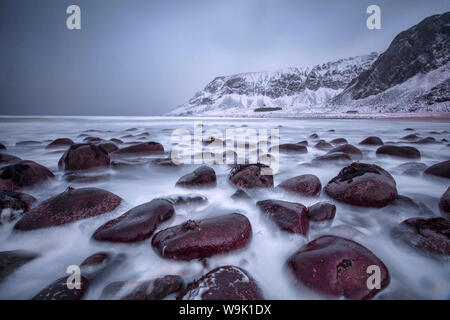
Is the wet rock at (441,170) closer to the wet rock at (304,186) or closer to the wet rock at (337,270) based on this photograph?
the wet rock at (304,186)

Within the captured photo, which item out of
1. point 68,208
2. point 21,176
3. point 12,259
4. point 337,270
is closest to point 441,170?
point 337,270

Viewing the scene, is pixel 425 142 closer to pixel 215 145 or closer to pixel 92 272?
pixel 215 145

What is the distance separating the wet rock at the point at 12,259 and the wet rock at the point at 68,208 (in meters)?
0.20

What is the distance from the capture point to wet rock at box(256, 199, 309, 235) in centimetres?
119

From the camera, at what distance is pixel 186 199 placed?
5.36 feet

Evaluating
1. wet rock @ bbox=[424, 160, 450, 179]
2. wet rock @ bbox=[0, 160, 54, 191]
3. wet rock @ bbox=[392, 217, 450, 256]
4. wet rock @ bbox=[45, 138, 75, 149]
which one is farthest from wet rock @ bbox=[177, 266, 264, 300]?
wet rock @ bbox=[45, 138, 75, 149]

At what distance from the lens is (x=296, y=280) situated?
881mm

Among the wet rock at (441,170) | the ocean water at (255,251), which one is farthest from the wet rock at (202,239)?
the wet rock at (441,170)

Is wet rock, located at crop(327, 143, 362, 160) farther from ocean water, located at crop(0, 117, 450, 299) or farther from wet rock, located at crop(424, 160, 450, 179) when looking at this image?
ocean water, located at crop(0, 117, 450, 299)

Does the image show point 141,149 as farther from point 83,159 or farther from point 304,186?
point 304,186

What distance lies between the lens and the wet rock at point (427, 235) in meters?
1.00

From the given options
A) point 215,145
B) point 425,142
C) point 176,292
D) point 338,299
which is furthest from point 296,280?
point 425,142
